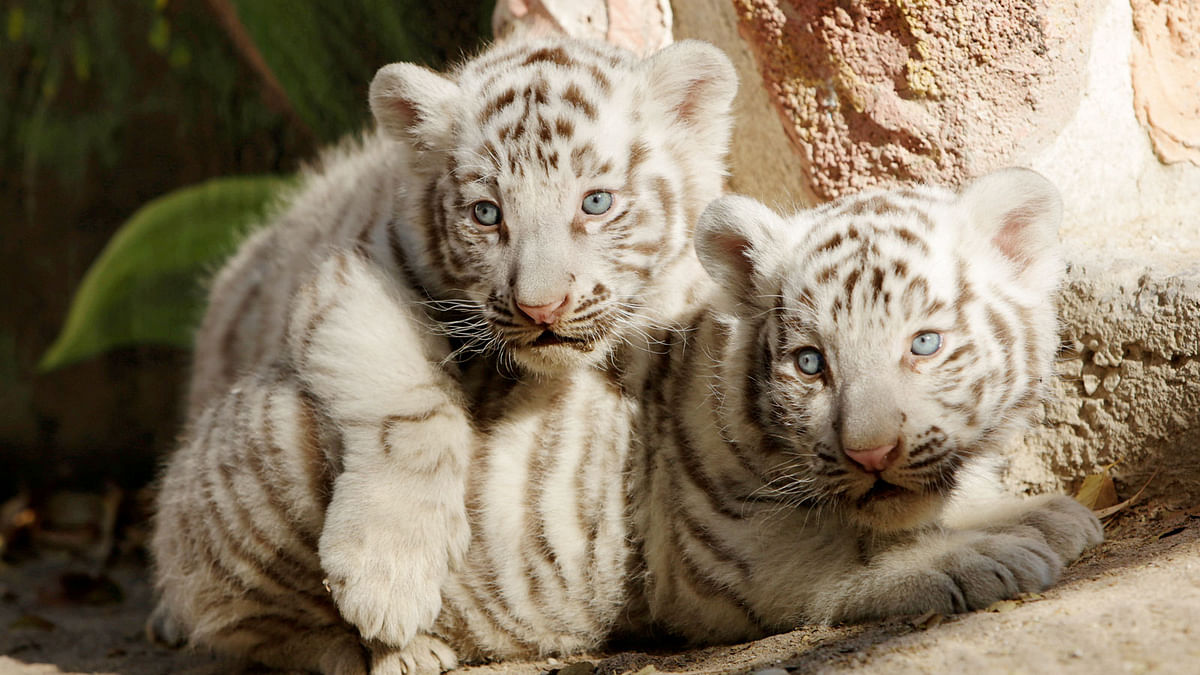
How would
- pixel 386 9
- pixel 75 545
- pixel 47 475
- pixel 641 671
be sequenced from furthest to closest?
1. pixel 47 475
2. pixel 75 545
3. pixel 386 9
4. pixel 641 671

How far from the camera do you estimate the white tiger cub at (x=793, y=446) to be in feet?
7.50

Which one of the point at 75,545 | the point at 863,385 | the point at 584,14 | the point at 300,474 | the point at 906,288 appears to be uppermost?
the point at 584,14

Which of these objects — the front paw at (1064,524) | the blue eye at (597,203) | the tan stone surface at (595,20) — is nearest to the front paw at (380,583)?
the blue eye at (597,203)

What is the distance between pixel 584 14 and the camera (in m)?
3.51

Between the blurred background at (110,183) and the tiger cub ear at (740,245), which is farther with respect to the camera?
the blurred background at (110,183)

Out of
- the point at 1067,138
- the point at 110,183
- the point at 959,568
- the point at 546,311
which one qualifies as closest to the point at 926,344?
the point at 959,568

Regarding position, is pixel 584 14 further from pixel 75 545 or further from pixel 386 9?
pixel 75 545

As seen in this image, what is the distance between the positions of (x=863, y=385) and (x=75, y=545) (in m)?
4.35

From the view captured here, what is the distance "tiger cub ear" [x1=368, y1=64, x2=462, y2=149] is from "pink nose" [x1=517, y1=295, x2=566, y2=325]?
66 cm

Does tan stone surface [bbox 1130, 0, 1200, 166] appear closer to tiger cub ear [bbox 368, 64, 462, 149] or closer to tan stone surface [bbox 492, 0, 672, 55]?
tan stone surface [bbox 492, 0, 672, 55]

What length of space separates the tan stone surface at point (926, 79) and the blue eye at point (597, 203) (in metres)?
0.78

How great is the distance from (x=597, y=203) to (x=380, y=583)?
3.48 ft

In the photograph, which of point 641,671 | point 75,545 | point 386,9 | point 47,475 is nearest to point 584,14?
point 386,9

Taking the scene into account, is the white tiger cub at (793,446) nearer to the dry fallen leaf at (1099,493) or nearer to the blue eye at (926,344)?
the blue eye at (926,344)
